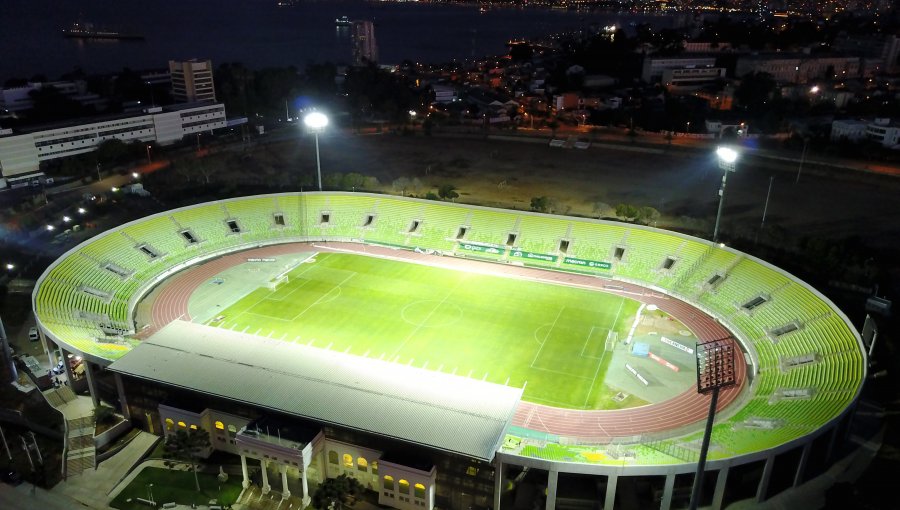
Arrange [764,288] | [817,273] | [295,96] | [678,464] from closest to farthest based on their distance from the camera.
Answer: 1. [678,464]
2. [764,288]
3. [817,273]
4. [295,96]

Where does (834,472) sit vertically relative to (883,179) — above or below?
below

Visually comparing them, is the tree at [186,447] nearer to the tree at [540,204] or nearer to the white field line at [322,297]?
the white field line at [322,297]

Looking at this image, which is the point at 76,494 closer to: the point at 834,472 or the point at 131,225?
the point at 131,225

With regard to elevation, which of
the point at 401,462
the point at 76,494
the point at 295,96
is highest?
the point at 295,96

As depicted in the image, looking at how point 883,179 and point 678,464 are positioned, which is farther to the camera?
point 883,179

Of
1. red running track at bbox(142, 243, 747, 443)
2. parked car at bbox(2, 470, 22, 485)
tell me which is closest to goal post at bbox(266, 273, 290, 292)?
red running track at bbox(142, 243, 747, 443)

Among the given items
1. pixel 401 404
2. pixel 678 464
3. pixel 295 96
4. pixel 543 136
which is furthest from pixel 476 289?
pixel 295 96

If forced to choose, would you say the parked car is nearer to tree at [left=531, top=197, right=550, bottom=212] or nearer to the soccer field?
the soccer field
